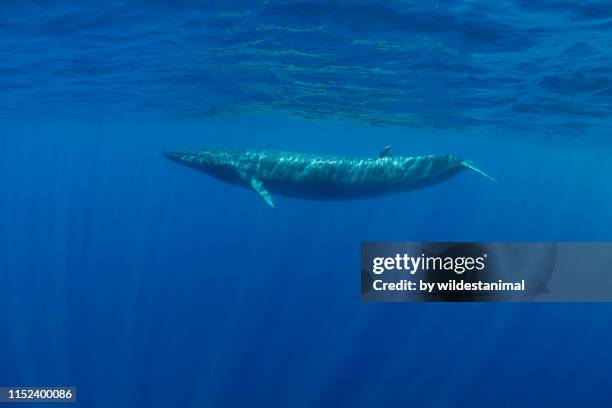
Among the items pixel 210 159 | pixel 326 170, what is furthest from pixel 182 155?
pixel 326 170

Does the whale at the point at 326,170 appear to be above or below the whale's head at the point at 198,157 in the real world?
below

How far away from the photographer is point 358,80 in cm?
2136

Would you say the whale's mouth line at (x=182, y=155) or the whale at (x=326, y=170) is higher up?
the whale's mouth line at (x=182, y=155)

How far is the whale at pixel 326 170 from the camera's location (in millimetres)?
14680

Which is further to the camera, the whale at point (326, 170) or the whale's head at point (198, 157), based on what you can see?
the whale's head at point (198, 157)

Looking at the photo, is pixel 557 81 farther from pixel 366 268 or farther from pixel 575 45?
pixel 366 268

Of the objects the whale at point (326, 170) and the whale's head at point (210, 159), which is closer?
the whale at point (326, 170)

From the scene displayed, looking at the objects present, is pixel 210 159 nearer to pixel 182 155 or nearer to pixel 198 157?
pixel 198 157

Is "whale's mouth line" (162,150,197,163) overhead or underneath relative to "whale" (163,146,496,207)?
overhead

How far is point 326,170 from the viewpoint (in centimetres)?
1464

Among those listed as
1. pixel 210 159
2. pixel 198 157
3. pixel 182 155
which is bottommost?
pixel 210 159

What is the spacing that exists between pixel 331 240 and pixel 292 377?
21503mm

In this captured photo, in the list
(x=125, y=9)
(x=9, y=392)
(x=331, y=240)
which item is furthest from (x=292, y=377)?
(x=331, y=240)

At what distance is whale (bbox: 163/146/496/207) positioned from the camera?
14.7 meters
